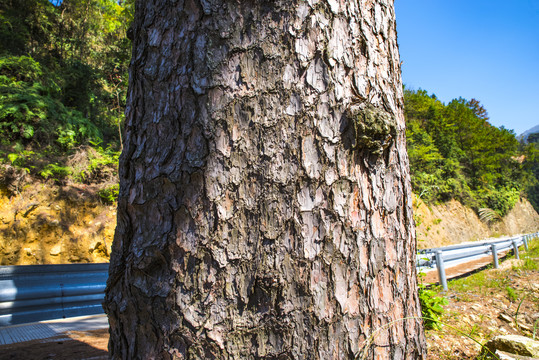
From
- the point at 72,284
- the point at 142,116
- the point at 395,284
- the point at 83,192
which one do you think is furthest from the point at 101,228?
the point at 395,284

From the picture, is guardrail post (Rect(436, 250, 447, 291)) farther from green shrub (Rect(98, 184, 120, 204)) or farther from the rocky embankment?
green shrub (Rect(98, 184, 120, 204))

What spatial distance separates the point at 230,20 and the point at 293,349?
1154 mm

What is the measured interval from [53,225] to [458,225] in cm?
2183

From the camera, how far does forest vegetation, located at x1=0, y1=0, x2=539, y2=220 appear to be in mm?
7973

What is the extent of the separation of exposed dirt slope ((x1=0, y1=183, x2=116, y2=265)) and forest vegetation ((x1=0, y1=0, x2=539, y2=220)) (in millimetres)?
362

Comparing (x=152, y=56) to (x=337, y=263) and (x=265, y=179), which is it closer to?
(x=265, y=179)

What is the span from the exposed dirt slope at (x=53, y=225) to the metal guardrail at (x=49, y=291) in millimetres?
2264

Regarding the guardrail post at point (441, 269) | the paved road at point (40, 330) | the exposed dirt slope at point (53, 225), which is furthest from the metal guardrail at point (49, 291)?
the guardrail post at point (441, 269)

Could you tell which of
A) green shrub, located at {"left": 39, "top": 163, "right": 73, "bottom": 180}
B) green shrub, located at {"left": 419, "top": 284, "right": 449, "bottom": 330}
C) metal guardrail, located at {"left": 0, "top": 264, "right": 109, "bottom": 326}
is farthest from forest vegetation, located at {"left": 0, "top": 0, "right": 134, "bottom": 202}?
green shrub, located at {"left": 419, "top": 284, "right": 449, "bottom": 330}

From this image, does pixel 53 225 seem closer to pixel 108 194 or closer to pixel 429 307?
pixel 108 194

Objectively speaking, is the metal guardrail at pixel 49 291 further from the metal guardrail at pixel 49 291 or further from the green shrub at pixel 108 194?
the green shrub at pixel 108 194

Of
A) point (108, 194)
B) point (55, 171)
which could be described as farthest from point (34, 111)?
point (108, 194)

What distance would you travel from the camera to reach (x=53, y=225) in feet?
22.7

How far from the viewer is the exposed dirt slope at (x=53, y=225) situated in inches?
256
